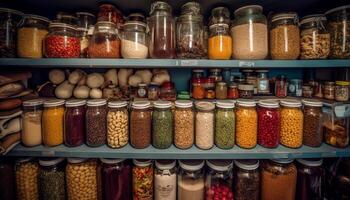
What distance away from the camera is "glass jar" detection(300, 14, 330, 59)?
3.11ft

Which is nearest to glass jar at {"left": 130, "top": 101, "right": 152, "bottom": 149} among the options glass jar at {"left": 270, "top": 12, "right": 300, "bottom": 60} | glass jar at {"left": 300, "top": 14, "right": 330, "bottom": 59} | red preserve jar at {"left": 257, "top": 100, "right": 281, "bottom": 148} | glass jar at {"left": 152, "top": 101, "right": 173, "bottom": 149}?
glass jar at {"left": 152, "top": 101, "right": 173, "bottom": 149}

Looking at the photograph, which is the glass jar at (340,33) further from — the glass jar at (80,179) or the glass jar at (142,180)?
the glass jar at (80,179)

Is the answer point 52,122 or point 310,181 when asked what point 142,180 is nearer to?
point 52,122

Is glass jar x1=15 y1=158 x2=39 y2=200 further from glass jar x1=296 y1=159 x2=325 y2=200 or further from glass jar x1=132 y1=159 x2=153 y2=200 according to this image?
glass jar x1=296 y1=159 x2=325 y2=200

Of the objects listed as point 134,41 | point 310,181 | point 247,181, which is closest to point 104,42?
point 134,41

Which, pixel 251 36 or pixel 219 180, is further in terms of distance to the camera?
pixel 219 180

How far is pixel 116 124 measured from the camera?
98 cm

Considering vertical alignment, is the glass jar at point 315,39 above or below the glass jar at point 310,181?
above

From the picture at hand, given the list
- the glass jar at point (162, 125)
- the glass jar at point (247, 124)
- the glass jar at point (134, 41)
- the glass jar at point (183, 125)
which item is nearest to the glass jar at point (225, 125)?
the glass jar at point (247, 124)

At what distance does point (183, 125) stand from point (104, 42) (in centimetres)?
58

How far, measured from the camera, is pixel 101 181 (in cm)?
104

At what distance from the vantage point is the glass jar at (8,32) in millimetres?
921

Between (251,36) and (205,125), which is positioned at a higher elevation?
(251,36)

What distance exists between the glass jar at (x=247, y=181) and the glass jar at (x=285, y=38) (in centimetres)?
58
